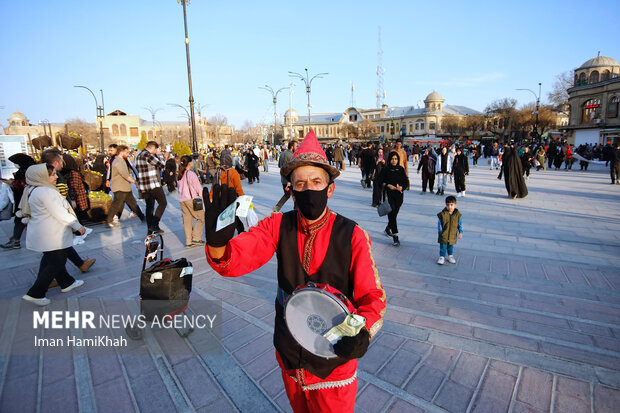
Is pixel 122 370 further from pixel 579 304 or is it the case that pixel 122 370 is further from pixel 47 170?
pixel 579 304

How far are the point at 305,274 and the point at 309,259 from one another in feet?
0.30

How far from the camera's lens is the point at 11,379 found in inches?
122

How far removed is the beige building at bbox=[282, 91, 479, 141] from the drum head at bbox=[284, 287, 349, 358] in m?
72.0

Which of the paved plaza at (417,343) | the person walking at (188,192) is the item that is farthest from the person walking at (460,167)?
the person walking at (188,192)

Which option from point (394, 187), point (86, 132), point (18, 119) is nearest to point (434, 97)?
point (86, 132)

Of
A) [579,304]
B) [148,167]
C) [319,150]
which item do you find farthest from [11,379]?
[579,304]

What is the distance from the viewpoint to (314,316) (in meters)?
1.64

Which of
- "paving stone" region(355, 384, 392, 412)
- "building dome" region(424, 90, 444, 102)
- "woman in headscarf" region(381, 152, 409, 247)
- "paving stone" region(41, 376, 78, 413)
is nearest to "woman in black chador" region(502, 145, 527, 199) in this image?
"woman in headscarf" region(381, 152, 409, 247)

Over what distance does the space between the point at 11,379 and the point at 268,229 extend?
10.4 ft

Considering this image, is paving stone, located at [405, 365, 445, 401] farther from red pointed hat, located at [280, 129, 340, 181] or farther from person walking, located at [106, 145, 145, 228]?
person walking, located at [106, 145, 145, 228]

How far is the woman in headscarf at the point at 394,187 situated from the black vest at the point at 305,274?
5.18m

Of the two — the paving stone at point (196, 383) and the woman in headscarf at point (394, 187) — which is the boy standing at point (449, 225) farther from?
the paving stone at point (196, 383)

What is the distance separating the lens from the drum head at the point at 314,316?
1569mm

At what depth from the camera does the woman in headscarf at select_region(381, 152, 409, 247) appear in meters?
6.90
